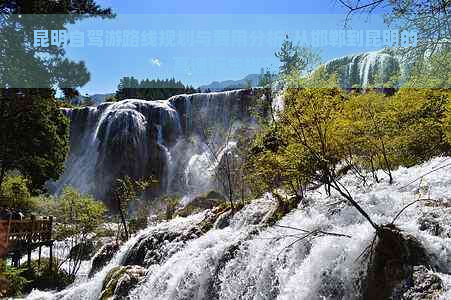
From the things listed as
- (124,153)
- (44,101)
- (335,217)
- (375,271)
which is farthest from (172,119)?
(375,271)

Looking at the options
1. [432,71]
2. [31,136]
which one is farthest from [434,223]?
[31,136]

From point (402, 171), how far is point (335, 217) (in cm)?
450

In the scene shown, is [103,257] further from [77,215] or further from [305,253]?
[305,253]

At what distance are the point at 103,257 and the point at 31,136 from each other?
16.8 feet

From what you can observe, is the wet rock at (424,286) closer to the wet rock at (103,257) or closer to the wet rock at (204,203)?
the wet rock at (103,257)

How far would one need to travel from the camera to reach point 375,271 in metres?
5.80

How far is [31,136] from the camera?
16.3 m

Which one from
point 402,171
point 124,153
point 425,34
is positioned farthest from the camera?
point 124,153

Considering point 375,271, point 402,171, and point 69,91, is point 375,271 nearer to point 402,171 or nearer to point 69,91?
point 402,171

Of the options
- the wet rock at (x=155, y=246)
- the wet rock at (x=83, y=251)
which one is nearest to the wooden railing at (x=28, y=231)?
the wet rock at (x=83, y=251)

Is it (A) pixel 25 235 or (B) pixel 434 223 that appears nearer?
(B) pixel 434 223

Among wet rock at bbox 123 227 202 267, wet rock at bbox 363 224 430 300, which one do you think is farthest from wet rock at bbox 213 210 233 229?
wet rock at bbox 363 224 430 300

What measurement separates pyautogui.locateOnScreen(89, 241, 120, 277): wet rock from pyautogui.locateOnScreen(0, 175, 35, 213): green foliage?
8799 mm

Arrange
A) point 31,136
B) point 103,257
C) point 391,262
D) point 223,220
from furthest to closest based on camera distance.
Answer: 1. point 103,257
2. point 31,136
3. point 223,220
4. point 391,262
